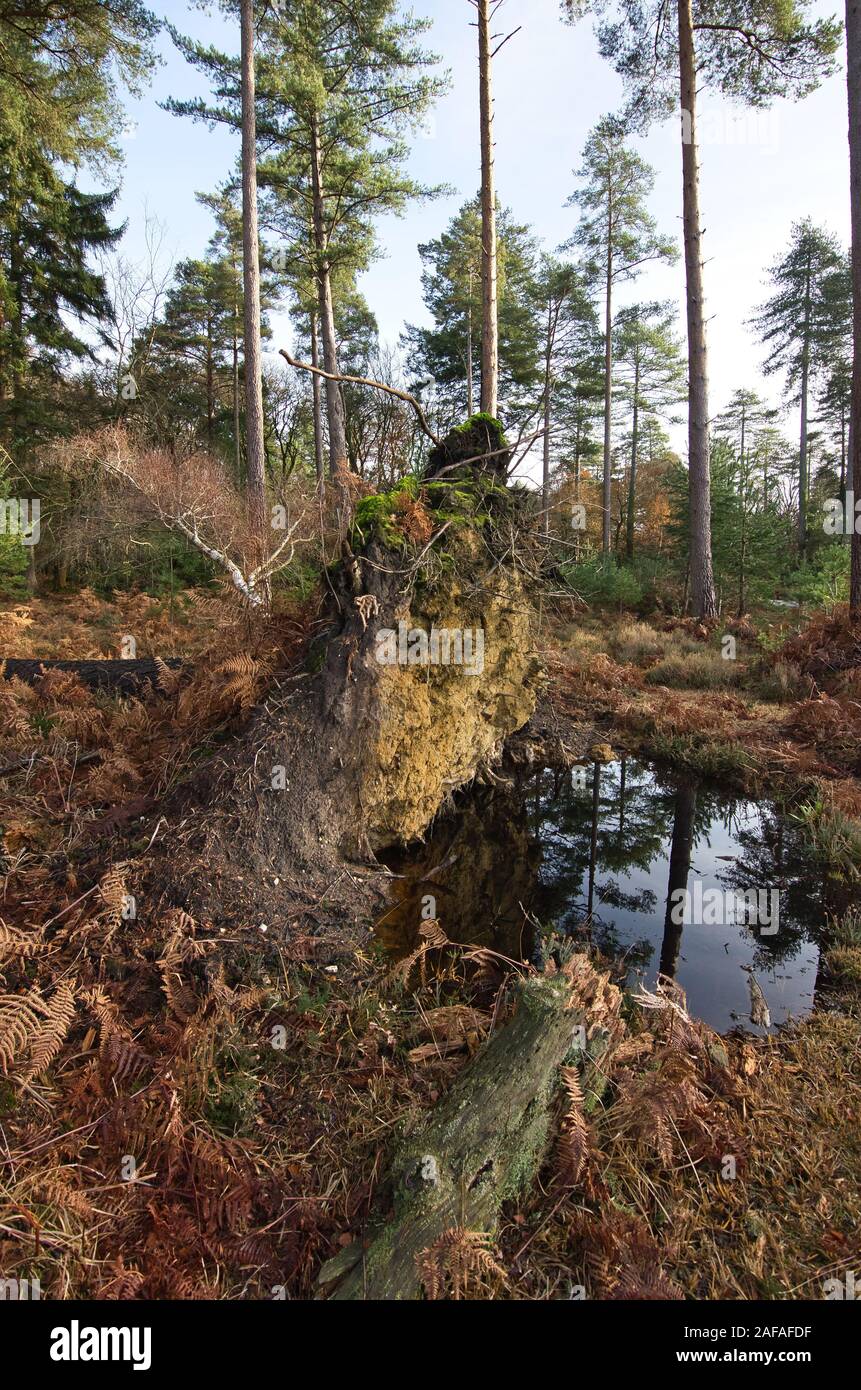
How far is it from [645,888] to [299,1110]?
10.9ft

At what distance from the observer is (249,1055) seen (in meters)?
3.01

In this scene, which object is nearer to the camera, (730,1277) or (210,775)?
(730,1277)

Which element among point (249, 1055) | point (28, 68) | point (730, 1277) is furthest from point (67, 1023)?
point (28, 68)

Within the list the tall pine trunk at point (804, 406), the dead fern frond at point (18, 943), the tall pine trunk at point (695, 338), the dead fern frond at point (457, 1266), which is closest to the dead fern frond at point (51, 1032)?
the dead fern frond at point (18, 943)

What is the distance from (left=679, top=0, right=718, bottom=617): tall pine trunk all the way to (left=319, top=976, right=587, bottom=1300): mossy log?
12.0 metres

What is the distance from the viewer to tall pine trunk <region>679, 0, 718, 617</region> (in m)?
12.0

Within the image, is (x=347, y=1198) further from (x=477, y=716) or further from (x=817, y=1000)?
(x=477, y=716)

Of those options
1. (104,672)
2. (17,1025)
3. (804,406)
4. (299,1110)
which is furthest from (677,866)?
(804,406)

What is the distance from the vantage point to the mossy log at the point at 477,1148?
2117mm

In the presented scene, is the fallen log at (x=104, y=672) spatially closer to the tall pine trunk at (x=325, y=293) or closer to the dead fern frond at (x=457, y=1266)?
the dead fern frond at (x=457, y=1266)

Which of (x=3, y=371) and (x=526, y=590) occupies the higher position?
(x=3, y=371)

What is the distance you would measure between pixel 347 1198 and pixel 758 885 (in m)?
4.00

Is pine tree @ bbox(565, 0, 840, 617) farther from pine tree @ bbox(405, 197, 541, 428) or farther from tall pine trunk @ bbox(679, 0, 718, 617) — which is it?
pine tree @ bbox(405, 197, 541, 428)
